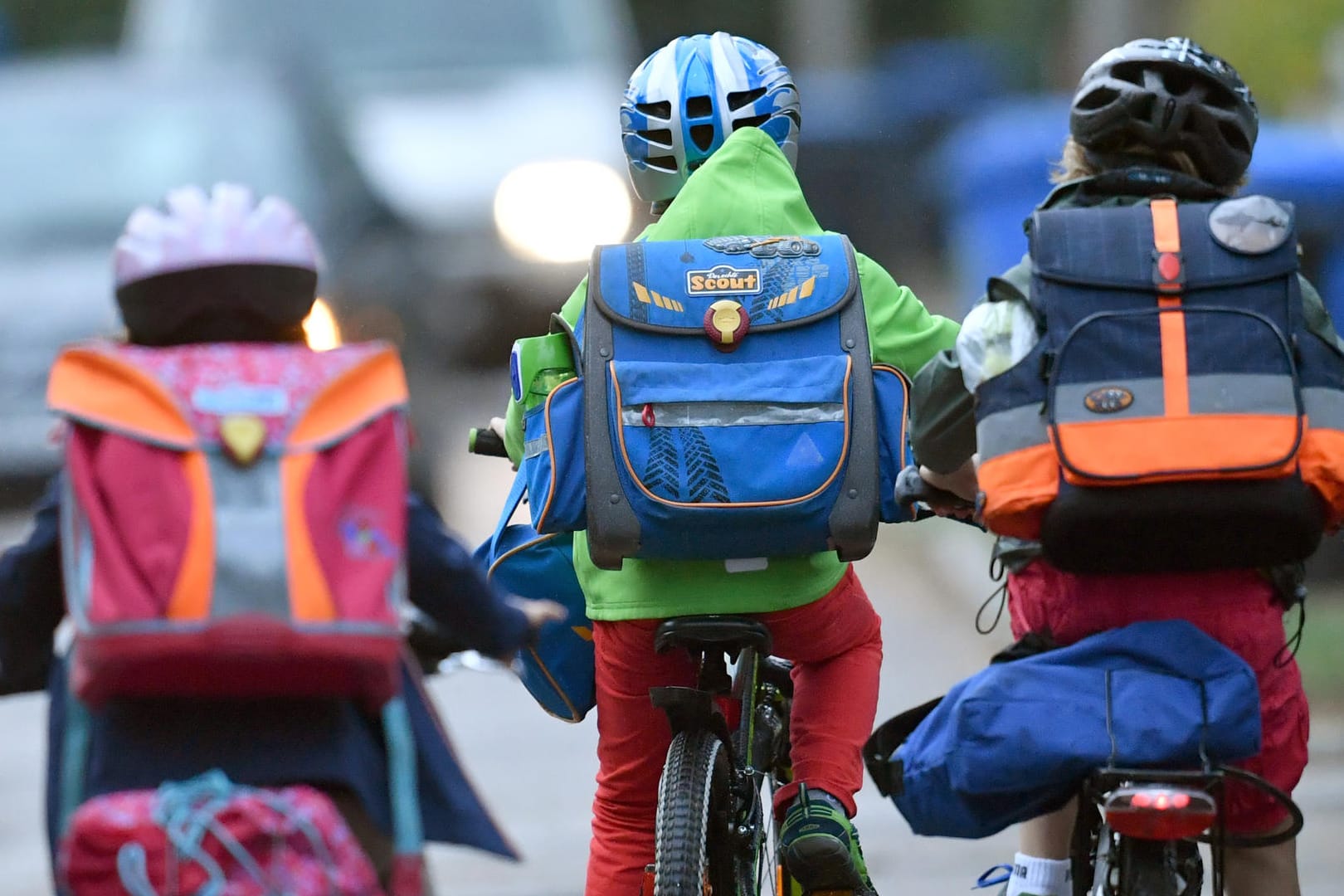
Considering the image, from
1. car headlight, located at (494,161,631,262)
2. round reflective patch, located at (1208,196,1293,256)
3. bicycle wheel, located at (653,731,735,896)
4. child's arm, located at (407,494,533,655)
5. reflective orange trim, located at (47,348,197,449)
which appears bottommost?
car headlight, located at (494,161,631,262)

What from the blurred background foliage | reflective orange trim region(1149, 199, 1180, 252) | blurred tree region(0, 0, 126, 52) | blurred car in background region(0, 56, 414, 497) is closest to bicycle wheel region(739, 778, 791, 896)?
reflective orange trim region(1149, 199, 1180, 252)

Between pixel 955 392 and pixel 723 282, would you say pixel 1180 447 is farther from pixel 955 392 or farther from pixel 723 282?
pixel 723 282

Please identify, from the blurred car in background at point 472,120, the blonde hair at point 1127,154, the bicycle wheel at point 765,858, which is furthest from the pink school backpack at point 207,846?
the blurred car in background at point 472,120

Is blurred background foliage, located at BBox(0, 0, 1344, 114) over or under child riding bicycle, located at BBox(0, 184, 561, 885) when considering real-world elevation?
under

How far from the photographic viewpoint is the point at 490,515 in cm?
1278

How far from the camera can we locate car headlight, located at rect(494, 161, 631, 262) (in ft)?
44.9

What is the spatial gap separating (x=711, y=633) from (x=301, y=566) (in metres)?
1.25

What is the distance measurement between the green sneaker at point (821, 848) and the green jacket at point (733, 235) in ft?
1.25

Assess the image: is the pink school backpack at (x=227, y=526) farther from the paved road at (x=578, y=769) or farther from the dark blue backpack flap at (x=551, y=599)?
the paved road at (x=578, y=769)

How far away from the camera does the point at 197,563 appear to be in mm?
3574

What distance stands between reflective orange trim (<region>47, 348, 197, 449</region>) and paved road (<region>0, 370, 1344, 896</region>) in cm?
368

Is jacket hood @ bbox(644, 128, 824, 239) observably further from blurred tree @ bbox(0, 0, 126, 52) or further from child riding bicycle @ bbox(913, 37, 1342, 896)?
blurred tree @ bbox(0, 0, 126, 52)

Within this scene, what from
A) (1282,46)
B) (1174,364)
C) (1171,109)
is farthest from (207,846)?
(1282,46)

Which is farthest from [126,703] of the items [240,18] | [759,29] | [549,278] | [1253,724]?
[759,29]
